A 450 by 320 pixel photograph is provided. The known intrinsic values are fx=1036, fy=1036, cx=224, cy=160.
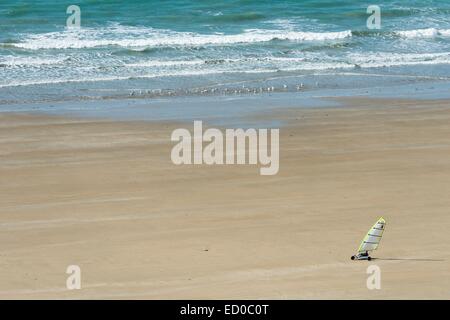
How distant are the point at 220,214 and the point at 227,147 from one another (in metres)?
3.10

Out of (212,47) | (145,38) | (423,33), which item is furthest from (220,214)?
(423,33)

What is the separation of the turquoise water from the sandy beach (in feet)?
14.6

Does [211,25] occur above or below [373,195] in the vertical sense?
above

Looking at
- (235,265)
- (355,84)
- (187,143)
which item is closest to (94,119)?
(187,143)

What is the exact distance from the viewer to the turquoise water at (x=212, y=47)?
18.6m

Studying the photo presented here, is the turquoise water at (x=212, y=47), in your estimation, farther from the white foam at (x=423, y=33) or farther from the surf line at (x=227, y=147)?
the surf line at (x=227, y=147)

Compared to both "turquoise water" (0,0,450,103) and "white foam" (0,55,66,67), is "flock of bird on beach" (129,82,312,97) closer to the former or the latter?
"turquoise water" (0,0,450,103)

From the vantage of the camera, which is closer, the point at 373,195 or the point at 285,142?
the point at 373,195

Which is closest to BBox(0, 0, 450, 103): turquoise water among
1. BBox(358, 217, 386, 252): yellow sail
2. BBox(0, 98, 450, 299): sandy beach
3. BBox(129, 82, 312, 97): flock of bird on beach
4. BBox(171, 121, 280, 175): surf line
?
BBox(129, 82, 312, 97): flock of bird on beach

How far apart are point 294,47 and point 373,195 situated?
1379cm

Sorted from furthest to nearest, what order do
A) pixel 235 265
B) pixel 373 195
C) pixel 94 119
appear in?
pixel 94 119 → pixel 373 195 → pixel 235 265
